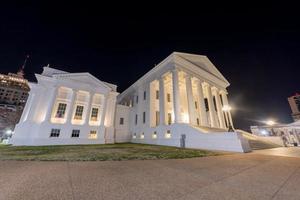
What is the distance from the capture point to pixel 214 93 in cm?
2586

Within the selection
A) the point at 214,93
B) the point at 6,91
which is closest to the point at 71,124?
the point at 214,93

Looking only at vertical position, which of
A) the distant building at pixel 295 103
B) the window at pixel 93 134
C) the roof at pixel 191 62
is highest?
the distant building at pixel 295 103

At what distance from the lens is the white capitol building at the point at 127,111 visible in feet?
53.5

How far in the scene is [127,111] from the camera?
89.3 feet

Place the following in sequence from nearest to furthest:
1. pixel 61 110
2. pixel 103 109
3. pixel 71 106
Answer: pixel 71 106
pixel 61 110
pixel 103 109

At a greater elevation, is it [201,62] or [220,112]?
[201,62]

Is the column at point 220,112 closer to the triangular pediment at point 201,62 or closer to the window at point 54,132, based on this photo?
the triangular pediment at point 201,62

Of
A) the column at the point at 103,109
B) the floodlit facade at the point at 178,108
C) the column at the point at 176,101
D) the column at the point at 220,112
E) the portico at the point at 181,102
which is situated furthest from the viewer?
the column at the point at 220,112

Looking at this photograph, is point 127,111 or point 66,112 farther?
point 127,111

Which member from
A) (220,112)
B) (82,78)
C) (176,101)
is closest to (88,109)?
(82,78)

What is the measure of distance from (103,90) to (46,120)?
9284 mm

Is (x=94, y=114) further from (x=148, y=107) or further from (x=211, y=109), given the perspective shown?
(x=211, y=109)

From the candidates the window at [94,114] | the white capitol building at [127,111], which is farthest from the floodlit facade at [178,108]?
the window at [94,114]

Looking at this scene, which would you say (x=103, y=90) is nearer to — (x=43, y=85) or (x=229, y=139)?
(x=43, y=85)
